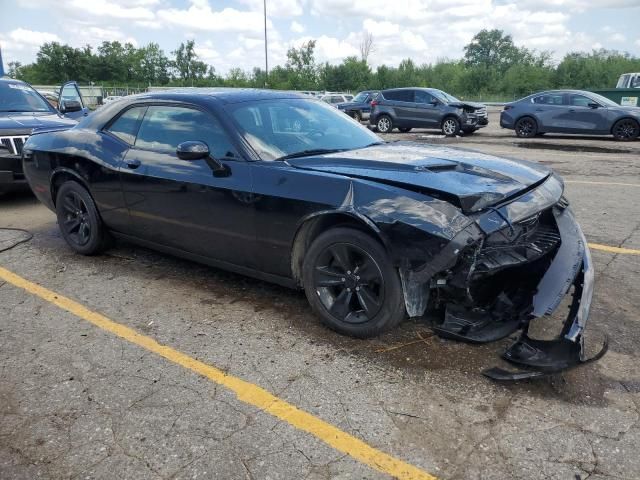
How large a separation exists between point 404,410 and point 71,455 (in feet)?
5.02

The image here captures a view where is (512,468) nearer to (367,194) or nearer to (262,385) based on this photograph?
(262,385)

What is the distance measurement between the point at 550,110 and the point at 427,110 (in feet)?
13.1

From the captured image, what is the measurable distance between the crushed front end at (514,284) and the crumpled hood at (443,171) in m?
0.11

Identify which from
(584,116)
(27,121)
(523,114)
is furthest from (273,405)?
(523,114)

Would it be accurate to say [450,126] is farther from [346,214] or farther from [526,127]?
[346,214]

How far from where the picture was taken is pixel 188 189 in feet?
12.5

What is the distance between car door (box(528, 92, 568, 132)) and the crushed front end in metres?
13.6

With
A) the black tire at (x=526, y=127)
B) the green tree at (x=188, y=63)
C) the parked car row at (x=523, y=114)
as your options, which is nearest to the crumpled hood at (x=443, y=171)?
the parked car row at (x=523, y=114)

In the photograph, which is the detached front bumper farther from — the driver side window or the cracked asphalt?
the driver side window

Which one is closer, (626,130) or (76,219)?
(76,219)

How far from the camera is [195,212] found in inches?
151

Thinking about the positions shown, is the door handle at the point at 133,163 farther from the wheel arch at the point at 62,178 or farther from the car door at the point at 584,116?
the car door at the point at 584,116

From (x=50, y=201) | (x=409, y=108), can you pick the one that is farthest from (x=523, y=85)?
(x=50, y=201)

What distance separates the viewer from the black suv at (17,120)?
21.6ft
